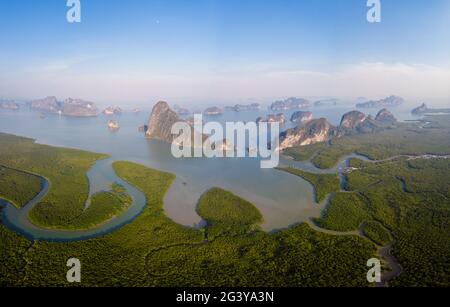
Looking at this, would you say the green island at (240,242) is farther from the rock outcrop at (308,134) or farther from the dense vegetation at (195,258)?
the rock outcrop at (308,134)

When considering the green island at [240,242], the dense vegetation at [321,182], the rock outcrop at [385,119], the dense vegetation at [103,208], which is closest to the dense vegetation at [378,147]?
the dense vegetation at [321,182]

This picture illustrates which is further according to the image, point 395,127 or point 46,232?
point 395,127

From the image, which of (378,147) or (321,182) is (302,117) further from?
(321,182)

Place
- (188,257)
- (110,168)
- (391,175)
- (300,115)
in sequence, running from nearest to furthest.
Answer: (188,257) < (391,175) < (110,168) < (300,115)

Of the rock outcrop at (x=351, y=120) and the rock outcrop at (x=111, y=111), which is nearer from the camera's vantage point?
the rock outcrop at (x=351, y=120)
